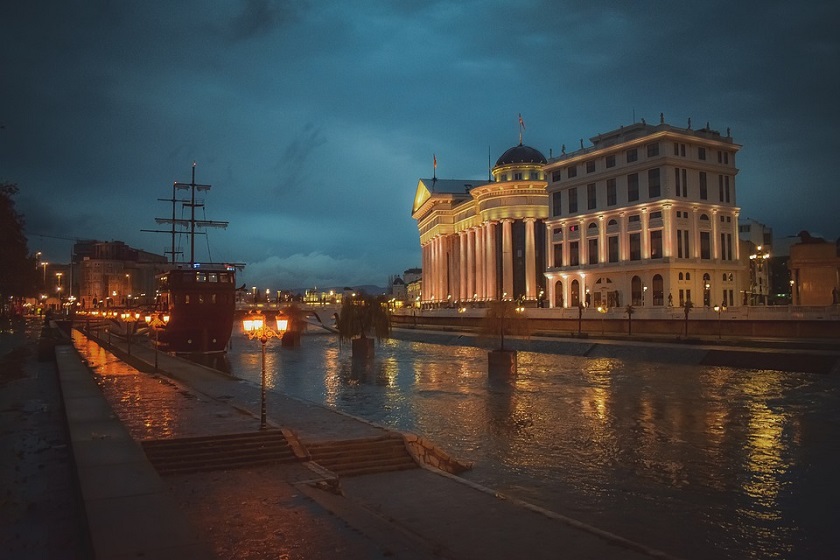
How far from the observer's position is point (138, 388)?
2759 centimetres

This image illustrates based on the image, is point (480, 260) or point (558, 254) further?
point (480, 260)

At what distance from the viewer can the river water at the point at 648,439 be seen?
13.8m

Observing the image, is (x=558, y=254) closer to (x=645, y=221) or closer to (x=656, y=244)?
(x=645, y=221)

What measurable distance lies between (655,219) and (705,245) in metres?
6.61

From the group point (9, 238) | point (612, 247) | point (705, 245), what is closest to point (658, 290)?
point (705, 245)

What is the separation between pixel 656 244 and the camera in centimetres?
7350

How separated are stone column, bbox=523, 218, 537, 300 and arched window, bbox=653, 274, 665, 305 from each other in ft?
98.2


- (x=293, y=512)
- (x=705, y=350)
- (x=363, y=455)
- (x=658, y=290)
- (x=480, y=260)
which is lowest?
(x=363, y=455)

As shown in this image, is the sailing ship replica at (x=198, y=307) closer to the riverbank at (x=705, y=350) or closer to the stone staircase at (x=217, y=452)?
the riverbank at (x=705, y=350)

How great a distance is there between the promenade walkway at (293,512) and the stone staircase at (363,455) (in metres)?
0.38

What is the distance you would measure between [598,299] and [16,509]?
73.8 metres

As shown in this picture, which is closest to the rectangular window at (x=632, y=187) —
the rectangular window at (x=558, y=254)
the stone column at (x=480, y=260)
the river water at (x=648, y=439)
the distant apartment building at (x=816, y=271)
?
the rectangular window at (x=558, y=254)

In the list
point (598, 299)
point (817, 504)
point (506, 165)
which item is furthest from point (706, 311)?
point (506, 165)

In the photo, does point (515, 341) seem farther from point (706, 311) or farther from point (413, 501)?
point (413, 501)
